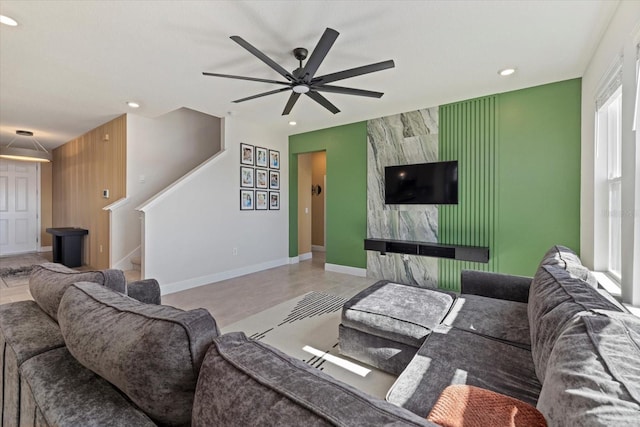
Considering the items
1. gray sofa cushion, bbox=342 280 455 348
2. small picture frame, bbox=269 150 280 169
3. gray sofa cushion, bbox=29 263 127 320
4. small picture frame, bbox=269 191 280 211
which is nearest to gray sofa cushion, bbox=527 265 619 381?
gray sofa cushion, bbox=342 280 455 348

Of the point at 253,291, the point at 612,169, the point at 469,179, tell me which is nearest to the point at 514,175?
the point at 469,179

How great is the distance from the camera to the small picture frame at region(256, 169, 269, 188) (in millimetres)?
5218

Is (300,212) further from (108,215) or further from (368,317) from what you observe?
(368,317)

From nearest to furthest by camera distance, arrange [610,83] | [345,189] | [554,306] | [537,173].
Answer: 1. [554,306]
2. [610,83]
3. [537,173]
4. [345,189]

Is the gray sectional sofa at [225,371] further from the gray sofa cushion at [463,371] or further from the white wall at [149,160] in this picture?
the white wall at [149,160]

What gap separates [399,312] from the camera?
6.51ft

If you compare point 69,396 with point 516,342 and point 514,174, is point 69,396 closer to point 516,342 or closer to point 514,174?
point 516,342

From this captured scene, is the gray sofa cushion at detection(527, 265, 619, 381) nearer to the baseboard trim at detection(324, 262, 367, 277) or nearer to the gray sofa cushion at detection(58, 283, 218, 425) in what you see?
the gray sofa cushion at detection(58, 283, 218, 425)

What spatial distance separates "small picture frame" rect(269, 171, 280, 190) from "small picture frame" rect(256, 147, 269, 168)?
222 millimetres

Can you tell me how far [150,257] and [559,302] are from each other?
13.8 ft

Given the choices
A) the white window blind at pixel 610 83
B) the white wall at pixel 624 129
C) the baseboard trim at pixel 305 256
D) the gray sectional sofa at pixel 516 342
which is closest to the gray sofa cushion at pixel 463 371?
the gray sectional sofa at pixel 516 342

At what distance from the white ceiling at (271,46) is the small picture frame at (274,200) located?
2.00 metres

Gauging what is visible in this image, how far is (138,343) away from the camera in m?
0.73

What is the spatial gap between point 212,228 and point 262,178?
1357mm
